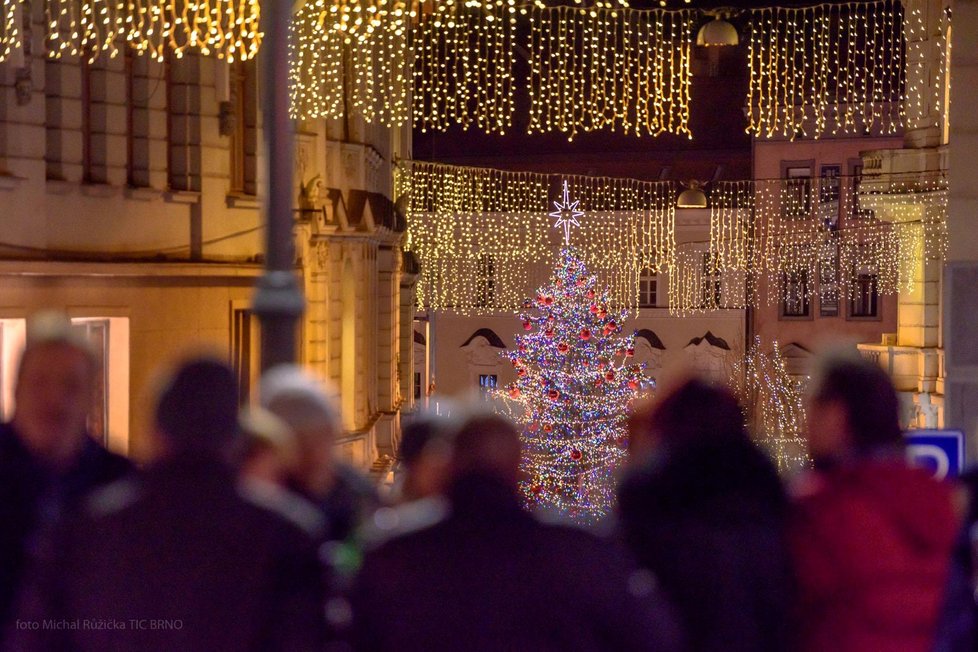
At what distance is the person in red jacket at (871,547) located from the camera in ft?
13.8

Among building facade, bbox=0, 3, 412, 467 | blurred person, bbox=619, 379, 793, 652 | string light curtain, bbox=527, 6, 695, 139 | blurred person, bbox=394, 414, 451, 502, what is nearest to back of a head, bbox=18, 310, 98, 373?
blurred person, bbox=394, 414, 451, 502

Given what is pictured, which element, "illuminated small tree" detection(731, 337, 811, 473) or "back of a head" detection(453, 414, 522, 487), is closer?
"back of a head" detection(453, 414, 522, 487)

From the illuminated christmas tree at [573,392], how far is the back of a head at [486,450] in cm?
2757

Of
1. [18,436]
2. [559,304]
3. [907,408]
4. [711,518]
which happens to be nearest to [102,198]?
[18,436]

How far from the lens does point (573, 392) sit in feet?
105

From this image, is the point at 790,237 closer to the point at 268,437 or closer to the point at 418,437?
the point at 418,437

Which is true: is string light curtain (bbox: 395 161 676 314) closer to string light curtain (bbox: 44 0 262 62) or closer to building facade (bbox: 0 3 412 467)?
building facade (bbox: 0 3 412 467)

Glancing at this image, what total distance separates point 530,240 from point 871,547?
150 ft

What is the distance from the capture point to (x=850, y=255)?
46219mm

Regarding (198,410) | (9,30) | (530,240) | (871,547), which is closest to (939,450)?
(871,547)

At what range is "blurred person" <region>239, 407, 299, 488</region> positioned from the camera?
181 inches

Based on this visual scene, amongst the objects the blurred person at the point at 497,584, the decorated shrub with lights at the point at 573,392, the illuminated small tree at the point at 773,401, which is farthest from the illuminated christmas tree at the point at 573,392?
the blurred person at the point at 497,584

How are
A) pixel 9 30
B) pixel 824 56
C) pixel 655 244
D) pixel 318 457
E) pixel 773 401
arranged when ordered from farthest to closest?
pixel 655 244 < pixel 773 401 < pixel 824 56 < pixel 9 30 < pixel 318 457

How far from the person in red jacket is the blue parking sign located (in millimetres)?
2442
